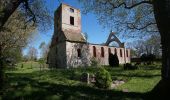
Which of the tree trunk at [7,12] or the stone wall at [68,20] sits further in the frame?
the stone wall at [68,20]

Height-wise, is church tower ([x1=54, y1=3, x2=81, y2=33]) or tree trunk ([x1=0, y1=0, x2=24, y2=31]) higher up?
church tower ([x1=54, y1=3, x2=81, y2=33])

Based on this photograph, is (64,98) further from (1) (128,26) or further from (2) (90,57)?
(2) (90,57)

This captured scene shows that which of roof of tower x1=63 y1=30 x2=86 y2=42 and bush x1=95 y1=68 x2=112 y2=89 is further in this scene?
roof of tower x1=63 y1=30 x2=86 y2=42

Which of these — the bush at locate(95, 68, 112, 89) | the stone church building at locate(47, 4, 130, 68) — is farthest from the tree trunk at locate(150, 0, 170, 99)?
the stone church building at locate(47, 4, 130, 68)

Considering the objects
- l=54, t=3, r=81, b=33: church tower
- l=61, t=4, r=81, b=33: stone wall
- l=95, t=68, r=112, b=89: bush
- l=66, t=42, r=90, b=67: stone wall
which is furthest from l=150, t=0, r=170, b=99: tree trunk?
l=61, t=4, r=81, b=33: stone wall

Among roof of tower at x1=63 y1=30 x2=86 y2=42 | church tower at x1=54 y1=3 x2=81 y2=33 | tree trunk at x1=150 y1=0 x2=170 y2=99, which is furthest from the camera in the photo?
church tower at x1=54 y1=3 x2=81 y2=33

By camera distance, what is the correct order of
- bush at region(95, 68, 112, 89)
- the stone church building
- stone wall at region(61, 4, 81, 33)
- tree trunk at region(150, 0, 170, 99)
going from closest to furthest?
tree trunk at region(150, 0, 170, 99) < bush at region(95, 68, 112, 89) < the stone church building < stone wall at region(61, 4, 81, 33)

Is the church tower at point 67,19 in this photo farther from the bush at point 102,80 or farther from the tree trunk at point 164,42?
the tree trunk at point 164,42

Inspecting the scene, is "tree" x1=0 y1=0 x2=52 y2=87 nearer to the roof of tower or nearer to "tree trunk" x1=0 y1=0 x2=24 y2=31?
"tree trunk" x1=0 y1=0 x2=24 y2=31

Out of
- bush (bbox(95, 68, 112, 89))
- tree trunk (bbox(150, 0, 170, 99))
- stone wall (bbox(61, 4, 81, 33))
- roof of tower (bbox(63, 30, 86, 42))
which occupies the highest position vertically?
stone wall (bbox(61, 4, 81, 33))

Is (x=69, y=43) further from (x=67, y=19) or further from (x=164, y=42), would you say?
(x=164, y=42)

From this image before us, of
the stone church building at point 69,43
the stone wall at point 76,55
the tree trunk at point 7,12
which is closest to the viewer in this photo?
the tree trunk at point 7,12

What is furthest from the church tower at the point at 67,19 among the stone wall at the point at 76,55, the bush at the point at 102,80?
the bush at the point at 102,80

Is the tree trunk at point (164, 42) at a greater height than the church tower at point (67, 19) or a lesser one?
lesser
